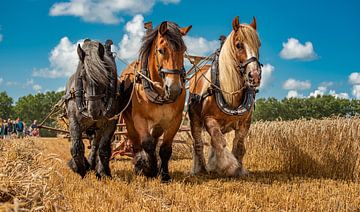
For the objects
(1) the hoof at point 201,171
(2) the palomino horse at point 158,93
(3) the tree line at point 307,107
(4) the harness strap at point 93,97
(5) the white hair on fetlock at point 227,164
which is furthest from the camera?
(3) the tree line at point 307,107

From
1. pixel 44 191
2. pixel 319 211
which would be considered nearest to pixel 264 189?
pixel 319 211

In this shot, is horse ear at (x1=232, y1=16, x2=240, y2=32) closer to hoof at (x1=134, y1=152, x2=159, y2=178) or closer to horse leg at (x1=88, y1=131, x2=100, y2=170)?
hoof at (x1=134, y1=152, x2=159, y2=178)

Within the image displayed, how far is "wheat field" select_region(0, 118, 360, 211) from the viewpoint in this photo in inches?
112

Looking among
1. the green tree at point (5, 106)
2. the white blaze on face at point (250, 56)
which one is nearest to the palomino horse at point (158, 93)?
the white blaze on face at point (250, 56)

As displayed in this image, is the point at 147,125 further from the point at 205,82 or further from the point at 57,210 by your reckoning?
the point at 57,210

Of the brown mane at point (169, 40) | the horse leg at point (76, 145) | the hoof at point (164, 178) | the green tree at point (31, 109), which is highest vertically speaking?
the green tree at point (31, 109)

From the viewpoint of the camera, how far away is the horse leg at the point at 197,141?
680 cm

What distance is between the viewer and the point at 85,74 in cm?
570

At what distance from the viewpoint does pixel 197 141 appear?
6812 mm

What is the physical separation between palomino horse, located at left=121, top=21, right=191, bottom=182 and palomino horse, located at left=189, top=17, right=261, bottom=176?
0.78 metres

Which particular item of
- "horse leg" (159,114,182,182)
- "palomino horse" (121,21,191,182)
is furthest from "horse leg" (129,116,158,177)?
"horse leg" (159,114,182,182)

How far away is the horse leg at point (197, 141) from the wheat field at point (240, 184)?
39 cm

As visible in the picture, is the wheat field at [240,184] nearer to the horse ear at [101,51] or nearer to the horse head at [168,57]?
the horse head at [168,57]

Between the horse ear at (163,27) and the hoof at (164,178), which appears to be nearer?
the horse ear at (163,27)
